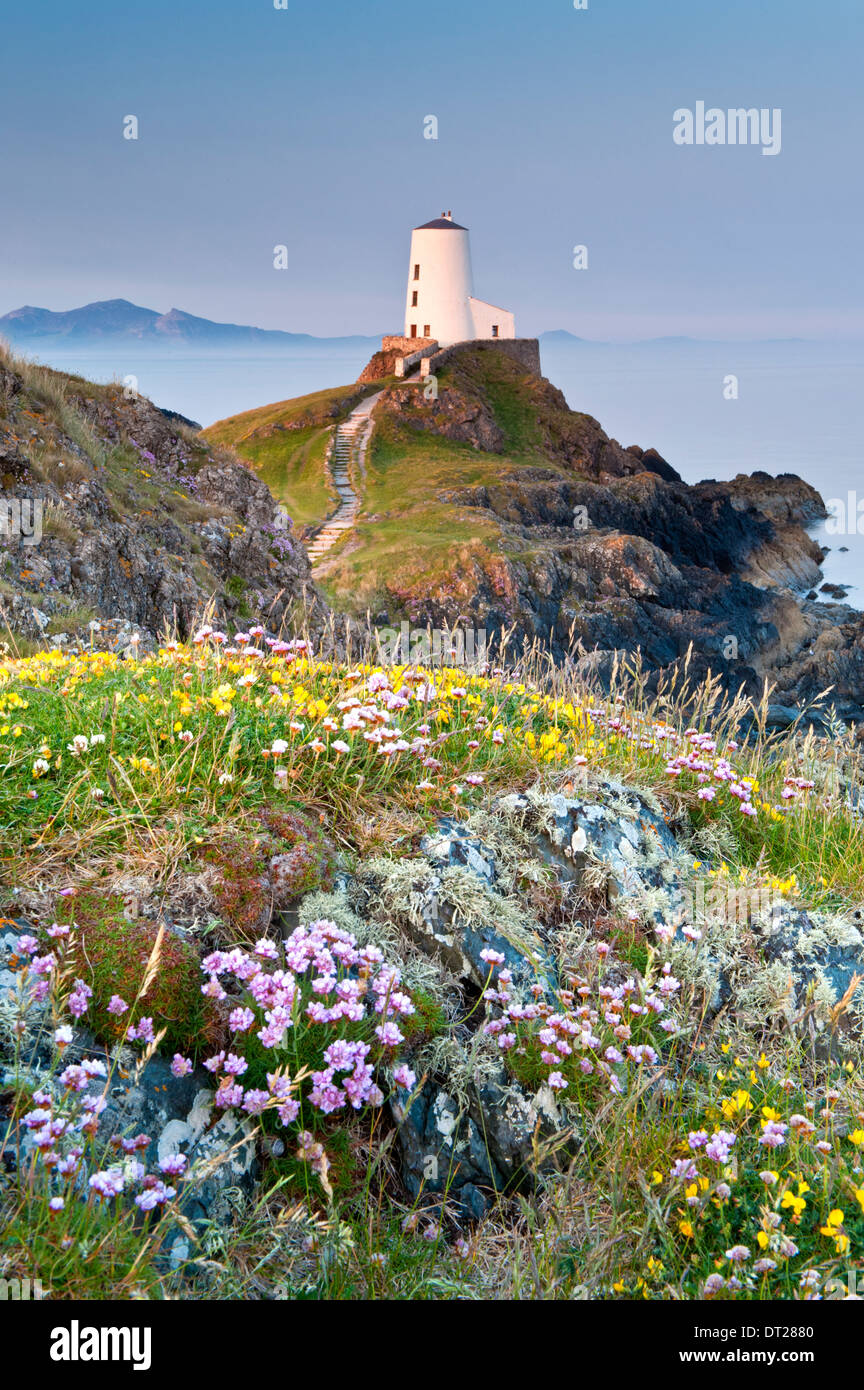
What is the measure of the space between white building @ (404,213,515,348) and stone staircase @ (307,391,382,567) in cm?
1050

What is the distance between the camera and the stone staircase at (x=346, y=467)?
51719 millimetres

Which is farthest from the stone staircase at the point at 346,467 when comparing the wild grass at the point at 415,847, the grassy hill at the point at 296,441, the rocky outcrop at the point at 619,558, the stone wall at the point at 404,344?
the wild grass at the point at 415,847

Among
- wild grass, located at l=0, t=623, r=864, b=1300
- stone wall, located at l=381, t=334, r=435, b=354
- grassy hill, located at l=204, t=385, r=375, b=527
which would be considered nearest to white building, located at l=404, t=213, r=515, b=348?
stone wall, located at l=381, t=334, r=435, b=354

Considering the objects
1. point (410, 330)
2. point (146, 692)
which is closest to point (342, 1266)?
point (146, 692)

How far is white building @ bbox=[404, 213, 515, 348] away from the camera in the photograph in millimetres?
84438

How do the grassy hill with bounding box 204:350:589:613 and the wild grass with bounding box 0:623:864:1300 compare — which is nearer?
the wild grass with bounding box 0:623:864:1300

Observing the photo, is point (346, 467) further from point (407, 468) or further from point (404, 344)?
point (404, 344)

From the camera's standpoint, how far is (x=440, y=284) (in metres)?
84.7

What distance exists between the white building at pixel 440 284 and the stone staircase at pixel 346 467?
34.5 feet

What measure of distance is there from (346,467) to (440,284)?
28.9 m

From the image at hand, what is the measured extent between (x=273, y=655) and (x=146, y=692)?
3.31ft

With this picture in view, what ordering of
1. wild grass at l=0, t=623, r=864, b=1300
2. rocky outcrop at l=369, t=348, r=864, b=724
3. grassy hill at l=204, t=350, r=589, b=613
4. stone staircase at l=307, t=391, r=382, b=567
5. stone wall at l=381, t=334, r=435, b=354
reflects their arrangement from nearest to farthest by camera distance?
1. wild grass at l=0, t=623, r=864, b=1300
2. rocky outcrop at l=369, t=348, r=864, b=724
3. grassy hill at l=204, t=350, r=589, b=613
4. stone staircase at l=307, t=391, r=382, b=567
5. stone wall at l=381, t=334, r=435, b=354

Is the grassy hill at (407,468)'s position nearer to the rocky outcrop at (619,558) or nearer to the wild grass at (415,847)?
the rocky outcrop at (619,558)

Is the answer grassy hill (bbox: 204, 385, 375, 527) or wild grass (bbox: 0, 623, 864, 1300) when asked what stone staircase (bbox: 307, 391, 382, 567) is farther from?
wild grass (bbox: 0, 623, 864, 1300)
